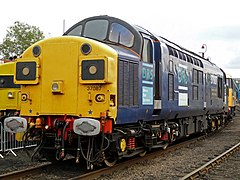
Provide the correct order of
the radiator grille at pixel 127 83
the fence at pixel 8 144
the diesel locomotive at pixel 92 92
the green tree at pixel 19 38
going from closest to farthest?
the diesel locomotive at pixel 92 92 < the radiator grille at pixel 127 83 < the fence at pixel 8 144 < the green tree at pixel 19 38

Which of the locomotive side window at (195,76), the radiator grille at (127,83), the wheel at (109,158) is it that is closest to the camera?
the radiator grille at (127,83)

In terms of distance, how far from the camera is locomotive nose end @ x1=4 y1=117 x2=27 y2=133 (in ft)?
27.4

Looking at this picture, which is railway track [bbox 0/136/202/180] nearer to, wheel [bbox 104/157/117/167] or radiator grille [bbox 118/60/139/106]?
wheel [bbox 104/157/117/167]

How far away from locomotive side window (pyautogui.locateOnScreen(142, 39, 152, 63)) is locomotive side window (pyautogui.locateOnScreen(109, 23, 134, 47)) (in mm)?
443

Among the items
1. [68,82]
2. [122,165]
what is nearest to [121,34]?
[68,82]

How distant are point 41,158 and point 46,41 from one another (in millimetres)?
2761

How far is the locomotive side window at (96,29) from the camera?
959 cm

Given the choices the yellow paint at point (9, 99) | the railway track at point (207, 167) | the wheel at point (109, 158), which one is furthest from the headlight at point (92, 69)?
the yellow paint at point (9, 99)

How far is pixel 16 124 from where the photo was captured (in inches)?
331

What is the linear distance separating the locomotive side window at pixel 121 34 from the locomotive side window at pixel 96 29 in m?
0.19

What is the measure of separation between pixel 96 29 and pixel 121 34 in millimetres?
645

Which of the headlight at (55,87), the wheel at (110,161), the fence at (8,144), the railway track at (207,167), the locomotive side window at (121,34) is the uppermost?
the locomotive side window at (121,34)

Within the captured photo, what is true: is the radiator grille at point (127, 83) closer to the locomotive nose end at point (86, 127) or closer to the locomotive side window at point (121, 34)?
the locomotive side window at point (121, 34)

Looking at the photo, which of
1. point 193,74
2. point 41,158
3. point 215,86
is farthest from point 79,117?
point 215,86
